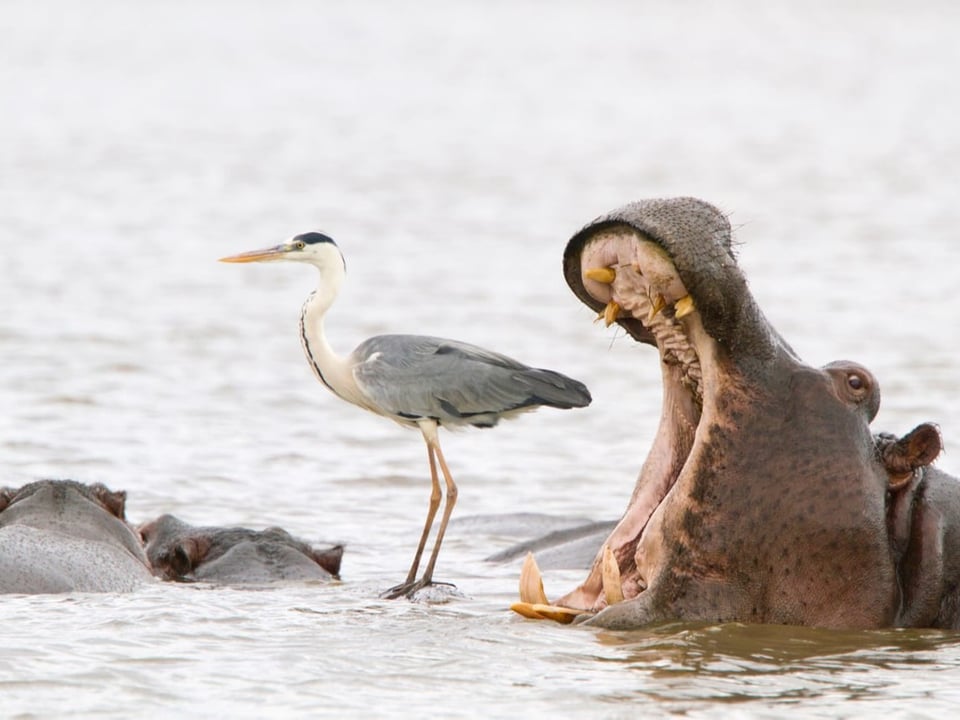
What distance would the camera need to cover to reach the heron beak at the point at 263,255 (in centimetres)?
789

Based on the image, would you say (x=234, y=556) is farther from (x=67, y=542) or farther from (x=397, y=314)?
(x=397, y=314)

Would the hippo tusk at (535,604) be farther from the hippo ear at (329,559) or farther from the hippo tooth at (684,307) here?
the hippo ear at (329,559)

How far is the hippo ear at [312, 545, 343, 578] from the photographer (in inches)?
273

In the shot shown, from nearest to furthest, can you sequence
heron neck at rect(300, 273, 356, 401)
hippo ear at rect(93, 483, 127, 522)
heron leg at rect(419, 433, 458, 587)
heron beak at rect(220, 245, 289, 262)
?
hippo ear at rect(93, 483, 127, 522) → heron leg at rect(419, 433, 458, 587) → heron neck at rect(300, 273, 356, 401) → heron beak at rect(220, 245, 289, 262)

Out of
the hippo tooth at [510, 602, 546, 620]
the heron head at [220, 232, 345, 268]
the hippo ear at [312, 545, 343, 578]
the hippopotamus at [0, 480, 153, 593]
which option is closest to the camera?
the hippo tooth at [510, 602, 546, 620]

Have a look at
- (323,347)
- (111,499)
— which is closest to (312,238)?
(323,347)

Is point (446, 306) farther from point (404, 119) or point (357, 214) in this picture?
point (404, 119)

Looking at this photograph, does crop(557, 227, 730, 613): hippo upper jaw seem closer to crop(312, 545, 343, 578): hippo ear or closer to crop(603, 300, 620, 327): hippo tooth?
crop(603, 300, 620, 327): hippo tooth

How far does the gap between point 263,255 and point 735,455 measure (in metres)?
3.66

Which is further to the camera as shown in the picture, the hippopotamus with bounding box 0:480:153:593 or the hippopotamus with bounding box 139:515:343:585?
the hippopotamus with bounding box 139:515:343:585

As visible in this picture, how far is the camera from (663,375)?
16.4 ft

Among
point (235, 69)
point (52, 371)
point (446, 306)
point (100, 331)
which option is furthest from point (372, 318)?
point (235, 69)

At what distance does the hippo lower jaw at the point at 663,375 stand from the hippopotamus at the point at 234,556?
1.78 m

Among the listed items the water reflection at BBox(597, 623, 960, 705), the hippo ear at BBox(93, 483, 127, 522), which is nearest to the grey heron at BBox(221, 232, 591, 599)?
the hippo ear at BBox(93, 483, 127, 522)
